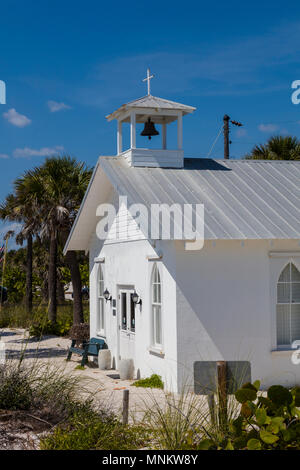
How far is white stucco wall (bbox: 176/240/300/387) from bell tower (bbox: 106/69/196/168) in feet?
12.4

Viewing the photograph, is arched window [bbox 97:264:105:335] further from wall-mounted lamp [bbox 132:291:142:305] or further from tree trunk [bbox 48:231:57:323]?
tree trunk [bbox 48:231:57:323]

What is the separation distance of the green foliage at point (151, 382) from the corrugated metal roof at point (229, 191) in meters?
3.37

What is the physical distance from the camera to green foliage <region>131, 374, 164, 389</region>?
13648mm

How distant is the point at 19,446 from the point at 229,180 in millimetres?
9537

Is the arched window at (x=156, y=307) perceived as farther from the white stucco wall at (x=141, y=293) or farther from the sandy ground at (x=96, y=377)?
the sandy ground at (x=96, y=377)

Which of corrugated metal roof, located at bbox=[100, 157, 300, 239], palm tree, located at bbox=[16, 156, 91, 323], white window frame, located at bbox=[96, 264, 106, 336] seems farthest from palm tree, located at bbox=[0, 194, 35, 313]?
corrugated metal roof, located at bbox=[100, 157, 300, 239]

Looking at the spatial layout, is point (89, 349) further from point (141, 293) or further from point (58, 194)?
point (58, 194)

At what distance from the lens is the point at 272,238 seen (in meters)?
13.0

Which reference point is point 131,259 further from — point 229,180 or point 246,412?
point 246,412

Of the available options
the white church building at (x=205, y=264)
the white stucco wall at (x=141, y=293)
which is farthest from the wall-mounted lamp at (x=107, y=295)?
the white church building at (x=205, y=264)

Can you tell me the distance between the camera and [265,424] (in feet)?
24.0

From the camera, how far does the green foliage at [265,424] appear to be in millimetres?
7082

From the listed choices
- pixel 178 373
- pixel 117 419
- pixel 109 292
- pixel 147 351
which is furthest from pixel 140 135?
pixel 117 419

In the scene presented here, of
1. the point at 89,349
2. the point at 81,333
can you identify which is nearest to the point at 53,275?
the point at 81,333
